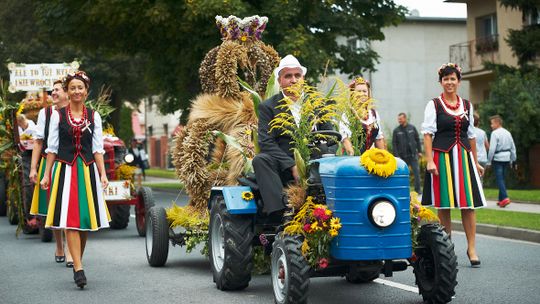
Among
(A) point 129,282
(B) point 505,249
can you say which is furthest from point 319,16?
(A) point 129,282

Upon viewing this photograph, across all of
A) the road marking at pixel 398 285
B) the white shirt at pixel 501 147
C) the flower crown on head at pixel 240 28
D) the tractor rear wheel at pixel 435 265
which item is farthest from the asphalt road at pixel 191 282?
the white shirt at pixel 501 147

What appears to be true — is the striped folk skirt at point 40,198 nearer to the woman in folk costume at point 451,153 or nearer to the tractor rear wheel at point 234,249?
the tractor rear wheel at point 234,249

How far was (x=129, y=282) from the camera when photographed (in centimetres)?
960

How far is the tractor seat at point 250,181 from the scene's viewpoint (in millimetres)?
8406

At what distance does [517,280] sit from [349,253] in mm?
2947

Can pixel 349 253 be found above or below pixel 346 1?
below

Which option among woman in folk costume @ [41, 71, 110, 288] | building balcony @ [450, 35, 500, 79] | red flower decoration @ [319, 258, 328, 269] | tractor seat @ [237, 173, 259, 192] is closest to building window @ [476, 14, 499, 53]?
building balcony @ [450, 35, 500, 79]

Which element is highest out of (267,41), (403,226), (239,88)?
(267,41)

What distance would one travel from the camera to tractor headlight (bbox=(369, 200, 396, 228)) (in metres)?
6.89

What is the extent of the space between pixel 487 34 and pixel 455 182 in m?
29.0

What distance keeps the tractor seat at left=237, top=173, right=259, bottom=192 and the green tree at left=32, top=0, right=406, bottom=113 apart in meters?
15.0

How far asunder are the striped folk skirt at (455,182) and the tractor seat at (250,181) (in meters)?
2.39

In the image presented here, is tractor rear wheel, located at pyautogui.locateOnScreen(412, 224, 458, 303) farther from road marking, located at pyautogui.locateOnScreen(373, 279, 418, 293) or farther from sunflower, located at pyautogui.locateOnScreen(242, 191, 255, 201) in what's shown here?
sunflower, located at pyautogui.locateOnScreen(242, 191, 255, 201)

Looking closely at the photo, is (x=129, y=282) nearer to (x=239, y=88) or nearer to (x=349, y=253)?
(x=239, y=88)
